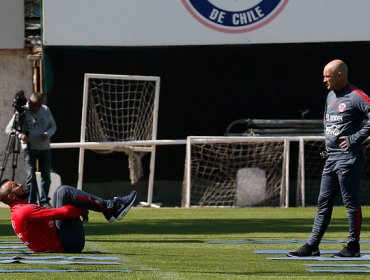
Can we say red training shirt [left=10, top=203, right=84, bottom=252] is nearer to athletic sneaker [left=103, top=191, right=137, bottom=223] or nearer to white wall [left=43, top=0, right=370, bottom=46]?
athletic sneaker [left=103, top=191, right=137, bottom=223]

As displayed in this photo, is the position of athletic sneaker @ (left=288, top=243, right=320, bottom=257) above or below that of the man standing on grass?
below

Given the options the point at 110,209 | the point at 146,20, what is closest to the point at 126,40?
the point at 146,20

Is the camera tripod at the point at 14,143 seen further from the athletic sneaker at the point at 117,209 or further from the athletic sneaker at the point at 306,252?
the athletic sneaker at the point at 306,252

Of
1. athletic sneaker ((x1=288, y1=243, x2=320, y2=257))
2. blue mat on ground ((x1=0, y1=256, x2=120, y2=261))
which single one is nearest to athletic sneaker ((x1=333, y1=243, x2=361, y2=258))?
athletic sneaker ((x1=288, y1=243, x2=320, y2=257))

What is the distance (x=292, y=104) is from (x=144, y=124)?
110 inches

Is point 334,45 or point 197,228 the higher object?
point 334,45

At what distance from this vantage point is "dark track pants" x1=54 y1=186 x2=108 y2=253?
1222 centimetres

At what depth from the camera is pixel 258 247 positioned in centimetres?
1327

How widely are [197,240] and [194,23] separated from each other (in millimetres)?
8334

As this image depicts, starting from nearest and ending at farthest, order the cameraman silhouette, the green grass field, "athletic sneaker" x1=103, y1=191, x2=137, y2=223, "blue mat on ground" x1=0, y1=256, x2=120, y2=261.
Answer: the green grass field
"blue mat on ground" x1=0, y1=256, x2=120, y2=261
"athletic sneaker" x1=103, y1=191, x2=137, y2=223
the cameraman silhouette

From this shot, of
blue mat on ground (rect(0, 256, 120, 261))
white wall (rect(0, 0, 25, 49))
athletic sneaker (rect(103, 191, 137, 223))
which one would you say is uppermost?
white wall (rect(0, 0, 25, 49))

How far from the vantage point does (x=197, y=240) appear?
14.4m

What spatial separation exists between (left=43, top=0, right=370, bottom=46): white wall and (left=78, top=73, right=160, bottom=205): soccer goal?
0.79m

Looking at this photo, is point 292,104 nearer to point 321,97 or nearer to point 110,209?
point 321,97
